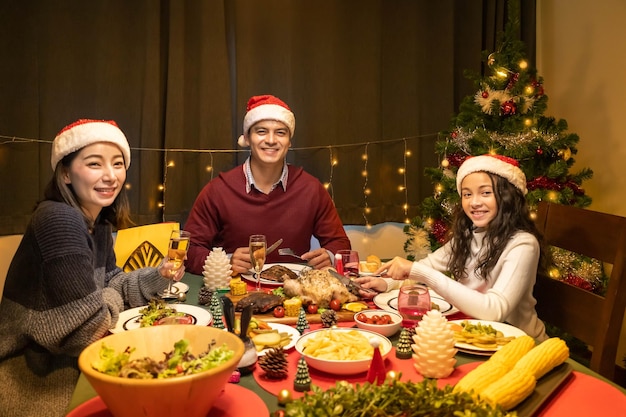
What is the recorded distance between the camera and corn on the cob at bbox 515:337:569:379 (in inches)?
42.0

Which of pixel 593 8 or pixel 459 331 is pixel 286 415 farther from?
pixel 593 8

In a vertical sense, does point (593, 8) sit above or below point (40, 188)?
above

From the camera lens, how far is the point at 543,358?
1094 mm

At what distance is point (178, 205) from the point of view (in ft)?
10.8

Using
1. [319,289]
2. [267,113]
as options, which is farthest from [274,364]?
[267,113]

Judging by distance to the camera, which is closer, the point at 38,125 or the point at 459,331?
the point at 459,331

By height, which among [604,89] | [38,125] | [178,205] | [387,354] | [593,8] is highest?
[593,8]

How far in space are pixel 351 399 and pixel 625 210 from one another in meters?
2.94

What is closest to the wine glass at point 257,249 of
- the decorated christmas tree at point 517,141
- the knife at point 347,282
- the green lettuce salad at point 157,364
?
the knife at point 347,282

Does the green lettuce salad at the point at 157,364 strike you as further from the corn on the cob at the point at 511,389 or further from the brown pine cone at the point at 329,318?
the brown pine cone at the point at 329,318

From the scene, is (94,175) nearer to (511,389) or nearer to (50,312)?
(50,312)

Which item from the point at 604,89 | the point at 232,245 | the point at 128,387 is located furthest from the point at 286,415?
the point at 604,89

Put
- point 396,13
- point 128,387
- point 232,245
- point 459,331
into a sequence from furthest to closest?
1. point 396,13
2. point 232,245
3. point 459,331
4. point 128,387

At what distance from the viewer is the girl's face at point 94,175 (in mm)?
1692
